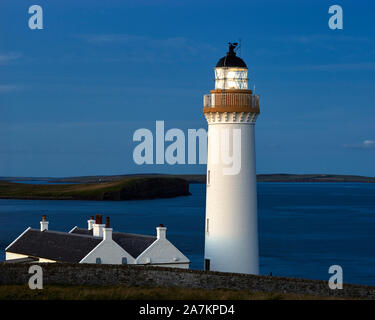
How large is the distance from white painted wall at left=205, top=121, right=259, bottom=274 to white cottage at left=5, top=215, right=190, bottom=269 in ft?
10.8

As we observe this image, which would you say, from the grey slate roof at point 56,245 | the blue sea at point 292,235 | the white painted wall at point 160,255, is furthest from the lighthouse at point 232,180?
the blue sea at point 292,235

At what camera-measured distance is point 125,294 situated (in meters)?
19.5

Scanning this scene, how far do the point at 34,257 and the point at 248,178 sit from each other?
10664 millimetres

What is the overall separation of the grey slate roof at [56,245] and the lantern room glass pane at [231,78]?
822cm

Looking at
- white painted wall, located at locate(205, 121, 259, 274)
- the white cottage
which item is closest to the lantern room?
white painted wall, located at locate(205, 121, 259, 274)

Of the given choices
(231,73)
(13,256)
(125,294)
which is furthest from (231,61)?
(13,256)

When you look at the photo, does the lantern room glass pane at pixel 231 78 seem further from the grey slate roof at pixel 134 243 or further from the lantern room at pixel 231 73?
the grey slate roof at pixel 134 243

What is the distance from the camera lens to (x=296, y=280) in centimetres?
2122

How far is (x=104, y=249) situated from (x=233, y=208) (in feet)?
18.9

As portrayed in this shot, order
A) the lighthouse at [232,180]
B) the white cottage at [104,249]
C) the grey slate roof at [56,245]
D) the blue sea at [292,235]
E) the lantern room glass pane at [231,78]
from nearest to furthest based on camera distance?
1. the lighthouse at [232,180]
2. the lantern room glass pane at [231,78]
3. the white cottage at [104,249]
4. the grey slate roof at [56,245]
5. the blue sea at [292,235]

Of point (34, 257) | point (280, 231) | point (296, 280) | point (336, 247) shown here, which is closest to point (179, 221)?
point (280, 231)

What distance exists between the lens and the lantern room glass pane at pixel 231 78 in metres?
26.3

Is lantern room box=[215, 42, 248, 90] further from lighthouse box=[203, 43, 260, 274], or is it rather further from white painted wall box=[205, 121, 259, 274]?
white painted wall box=[205, 121, 259, 274]
